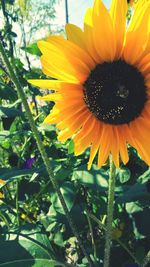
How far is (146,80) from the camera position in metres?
1.20

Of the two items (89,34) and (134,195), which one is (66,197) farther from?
(89,34)

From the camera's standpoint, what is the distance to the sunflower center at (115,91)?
46.5 inches

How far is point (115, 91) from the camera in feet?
3.88

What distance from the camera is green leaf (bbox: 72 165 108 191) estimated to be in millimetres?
1252

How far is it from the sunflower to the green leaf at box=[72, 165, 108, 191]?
0.08 metres

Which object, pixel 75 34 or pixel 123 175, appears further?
pixel 123 175

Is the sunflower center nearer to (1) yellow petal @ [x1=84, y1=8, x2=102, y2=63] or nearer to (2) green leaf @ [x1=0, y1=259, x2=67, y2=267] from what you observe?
(1) yellow petal @ [x1=84, y1=8, x2=102, y2=63]

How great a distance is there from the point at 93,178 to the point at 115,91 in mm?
270

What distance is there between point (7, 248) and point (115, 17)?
2.38 feet

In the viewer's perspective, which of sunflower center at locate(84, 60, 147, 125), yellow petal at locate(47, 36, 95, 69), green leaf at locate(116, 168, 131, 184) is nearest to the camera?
yellow petal at locate(47, 36, 95, 69)

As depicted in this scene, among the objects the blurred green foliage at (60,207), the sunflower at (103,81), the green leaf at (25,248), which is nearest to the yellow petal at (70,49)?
the sunflower at (103,81)

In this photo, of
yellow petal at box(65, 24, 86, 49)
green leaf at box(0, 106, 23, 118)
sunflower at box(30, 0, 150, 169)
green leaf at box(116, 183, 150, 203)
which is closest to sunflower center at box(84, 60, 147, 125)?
sunflower at box(30, 0, 150, 169)

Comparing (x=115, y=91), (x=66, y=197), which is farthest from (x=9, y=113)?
(x=115, y=91)

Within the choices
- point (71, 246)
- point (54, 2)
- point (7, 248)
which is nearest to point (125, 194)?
point (7, 248)
